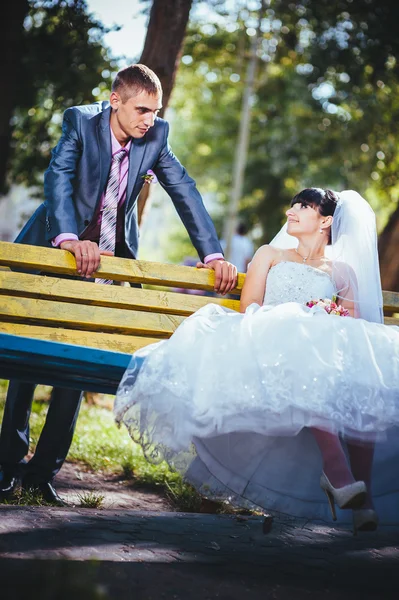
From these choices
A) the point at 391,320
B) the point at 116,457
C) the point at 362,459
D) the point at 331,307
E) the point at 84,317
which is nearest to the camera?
the point at 362,459

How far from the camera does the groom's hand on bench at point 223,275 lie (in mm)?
4566

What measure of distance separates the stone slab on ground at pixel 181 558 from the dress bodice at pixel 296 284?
132 centimetres

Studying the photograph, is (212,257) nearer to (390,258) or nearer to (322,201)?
(322,201)

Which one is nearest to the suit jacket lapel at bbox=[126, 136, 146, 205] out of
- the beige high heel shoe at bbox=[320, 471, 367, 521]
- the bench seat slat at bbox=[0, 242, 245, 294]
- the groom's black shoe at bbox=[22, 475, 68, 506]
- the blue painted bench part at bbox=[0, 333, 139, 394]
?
the bench seat slat at bbox=[0, 242, 245, 294]

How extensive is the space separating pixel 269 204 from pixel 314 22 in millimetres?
11442

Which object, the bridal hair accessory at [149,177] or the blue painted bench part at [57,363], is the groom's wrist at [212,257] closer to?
the bridal hair accessory at [149,177]

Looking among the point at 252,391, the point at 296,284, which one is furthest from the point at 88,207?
the point at 252,391

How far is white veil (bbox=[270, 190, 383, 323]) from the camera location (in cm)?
439

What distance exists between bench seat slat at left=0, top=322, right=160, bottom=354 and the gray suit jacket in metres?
0.53

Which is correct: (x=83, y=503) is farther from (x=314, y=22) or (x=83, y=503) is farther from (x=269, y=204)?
(x=269, y=204)

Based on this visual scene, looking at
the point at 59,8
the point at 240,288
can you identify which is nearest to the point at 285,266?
the point at 240,288

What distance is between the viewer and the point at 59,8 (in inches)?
350

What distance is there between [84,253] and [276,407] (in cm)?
157

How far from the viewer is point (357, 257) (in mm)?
4453
